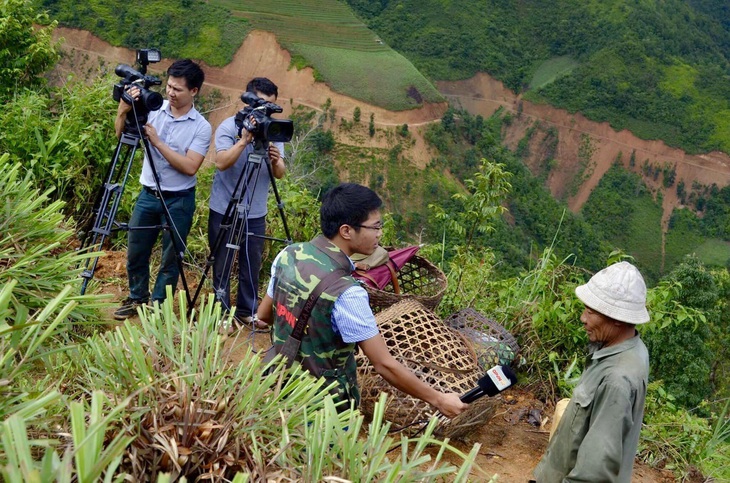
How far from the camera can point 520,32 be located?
7056 cm

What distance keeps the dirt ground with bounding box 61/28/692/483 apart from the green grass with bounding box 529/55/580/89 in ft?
10.6

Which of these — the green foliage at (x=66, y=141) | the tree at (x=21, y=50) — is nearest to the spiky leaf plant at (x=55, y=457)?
the green foliage at (x=66, y=141)

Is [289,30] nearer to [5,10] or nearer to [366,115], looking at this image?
[366,115]

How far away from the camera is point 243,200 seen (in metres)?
3.80

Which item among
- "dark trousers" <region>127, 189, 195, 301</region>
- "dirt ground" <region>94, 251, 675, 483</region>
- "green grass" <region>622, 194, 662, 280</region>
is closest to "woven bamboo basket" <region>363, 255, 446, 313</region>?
"dirt ground" <region>94, 251, 675, 483</region>

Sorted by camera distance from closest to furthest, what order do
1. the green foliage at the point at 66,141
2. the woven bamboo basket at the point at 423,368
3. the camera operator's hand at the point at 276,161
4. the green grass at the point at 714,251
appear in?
the woven bamboo basket at the point at 423,368
the camera operator's hand at the point at 276,161
the green foliage at the point at 66,141
the green grass at the point at 714,251

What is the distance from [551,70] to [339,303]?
71.3 m

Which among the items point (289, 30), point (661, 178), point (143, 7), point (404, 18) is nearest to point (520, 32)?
point (404, 18)

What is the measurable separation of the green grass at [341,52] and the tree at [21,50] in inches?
1570

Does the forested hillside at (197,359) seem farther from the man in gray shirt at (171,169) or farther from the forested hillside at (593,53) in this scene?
the forested hillside at (593,53)

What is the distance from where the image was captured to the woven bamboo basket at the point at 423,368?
3029 mm

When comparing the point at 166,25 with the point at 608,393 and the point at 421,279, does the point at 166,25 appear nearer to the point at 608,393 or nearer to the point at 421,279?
the point at 421,279

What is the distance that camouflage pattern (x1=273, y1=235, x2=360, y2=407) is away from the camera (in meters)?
2.10

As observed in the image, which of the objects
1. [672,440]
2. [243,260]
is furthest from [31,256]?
[672,440]
